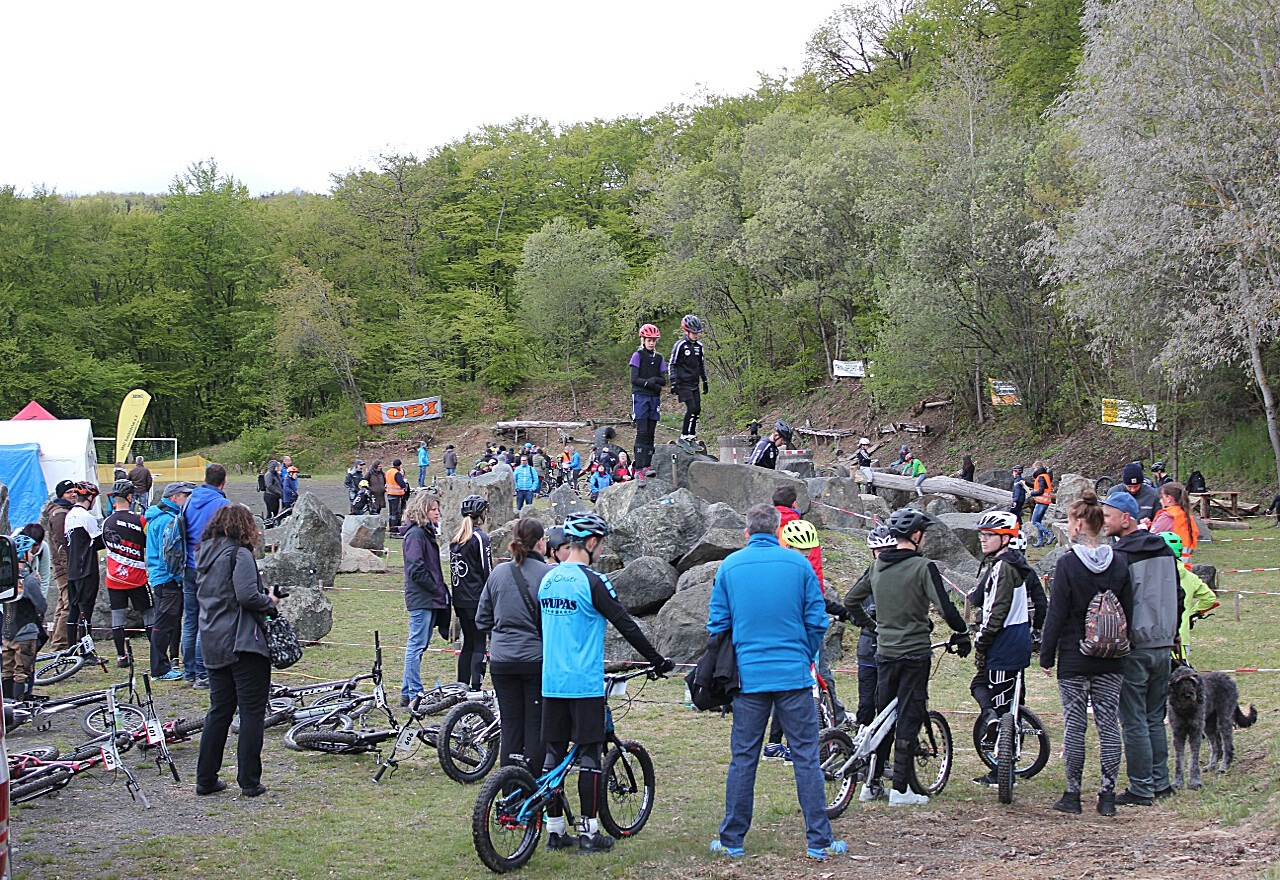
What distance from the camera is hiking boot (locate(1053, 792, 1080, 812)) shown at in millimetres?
6567

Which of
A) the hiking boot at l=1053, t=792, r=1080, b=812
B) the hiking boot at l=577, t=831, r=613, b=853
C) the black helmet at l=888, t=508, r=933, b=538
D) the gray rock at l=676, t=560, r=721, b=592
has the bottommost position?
the hiking boot at l=1053, t=792, r=1080, b=812

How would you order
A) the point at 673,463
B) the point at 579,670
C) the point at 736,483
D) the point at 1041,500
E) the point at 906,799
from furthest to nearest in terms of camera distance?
the point at 1041,500
the point at 673,463
the point at 736,483
the point at 906,799
the point at 579,670

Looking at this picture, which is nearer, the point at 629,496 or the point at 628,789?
the point at 628,789

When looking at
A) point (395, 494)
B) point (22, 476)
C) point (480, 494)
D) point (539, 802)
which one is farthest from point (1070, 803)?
point (22, 476)

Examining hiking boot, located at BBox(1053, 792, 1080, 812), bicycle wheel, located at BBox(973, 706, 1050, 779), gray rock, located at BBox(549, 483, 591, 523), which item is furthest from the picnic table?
hiking boot, located at BBox(1053, 792, 1080, 812)

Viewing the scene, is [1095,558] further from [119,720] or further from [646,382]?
[646,382]

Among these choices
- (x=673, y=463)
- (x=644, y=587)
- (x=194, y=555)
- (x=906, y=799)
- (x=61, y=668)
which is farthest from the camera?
(x=673, y=463)

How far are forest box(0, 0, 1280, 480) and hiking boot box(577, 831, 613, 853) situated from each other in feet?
67.6

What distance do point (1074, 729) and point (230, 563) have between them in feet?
17.6

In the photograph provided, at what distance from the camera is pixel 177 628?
34.0 ft

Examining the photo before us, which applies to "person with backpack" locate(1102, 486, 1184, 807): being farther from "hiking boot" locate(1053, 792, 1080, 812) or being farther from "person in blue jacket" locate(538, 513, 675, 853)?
"person in blue jacket" locate(538, 513, 675, 853)

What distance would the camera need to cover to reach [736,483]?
16.1 meters

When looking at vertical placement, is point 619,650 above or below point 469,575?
below

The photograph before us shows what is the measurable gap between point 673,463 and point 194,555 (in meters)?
8.48
